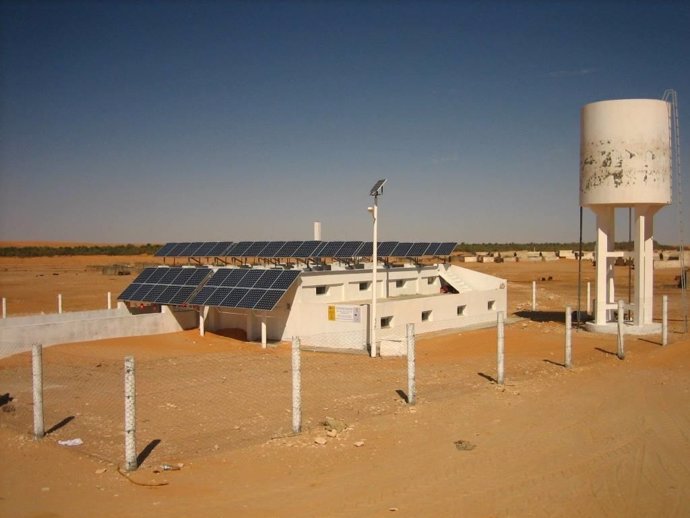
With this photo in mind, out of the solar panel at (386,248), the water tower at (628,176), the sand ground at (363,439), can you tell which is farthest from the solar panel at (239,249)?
the water tower at (628,176)

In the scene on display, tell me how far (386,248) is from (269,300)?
1145 centimetres

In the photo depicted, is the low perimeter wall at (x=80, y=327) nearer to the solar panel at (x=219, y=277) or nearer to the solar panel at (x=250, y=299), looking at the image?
the solar panel at (x=219, y=277)

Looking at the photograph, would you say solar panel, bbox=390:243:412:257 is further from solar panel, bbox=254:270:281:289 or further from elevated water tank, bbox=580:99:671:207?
elevated water tank, bbox=580:99:671:207

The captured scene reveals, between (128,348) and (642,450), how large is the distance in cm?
1718

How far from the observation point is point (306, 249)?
29.3 meters

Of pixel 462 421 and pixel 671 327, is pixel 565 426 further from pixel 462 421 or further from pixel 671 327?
pixel 671 327

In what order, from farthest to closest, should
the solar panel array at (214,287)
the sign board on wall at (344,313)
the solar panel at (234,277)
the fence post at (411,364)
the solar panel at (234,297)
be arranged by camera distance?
the solar panel at (234,277), the solar panel at (234,297), the solar panel array at (214,287), the sign board on wall at (344,313), the fence post at (411,364)

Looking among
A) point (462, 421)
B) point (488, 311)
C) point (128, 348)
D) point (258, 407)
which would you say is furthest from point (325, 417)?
point (488, 311)

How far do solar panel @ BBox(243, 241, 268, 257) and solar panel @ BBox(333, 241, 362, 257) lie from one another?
382cm

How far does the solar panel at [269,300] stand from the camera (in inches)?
885

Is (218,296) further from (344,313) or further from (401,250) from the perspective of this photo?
(401,250)

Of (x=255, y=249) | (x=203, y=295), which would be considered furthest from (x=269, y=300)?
(x=255, y=249)

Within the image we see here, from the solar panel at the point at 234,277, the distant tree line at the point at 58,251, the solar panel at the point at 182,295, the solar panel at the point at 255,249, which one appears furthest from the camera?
the distant tree line at the point at 58,251

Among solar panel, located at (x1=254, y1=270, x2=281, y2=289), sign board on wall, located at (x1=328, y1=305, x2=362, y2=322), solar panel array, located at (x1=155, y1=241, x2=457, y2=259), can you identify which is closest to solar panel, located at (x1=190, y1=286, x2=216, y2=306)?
solar panel, located at (x1=254, y1=270, x2=281, y2=289)
